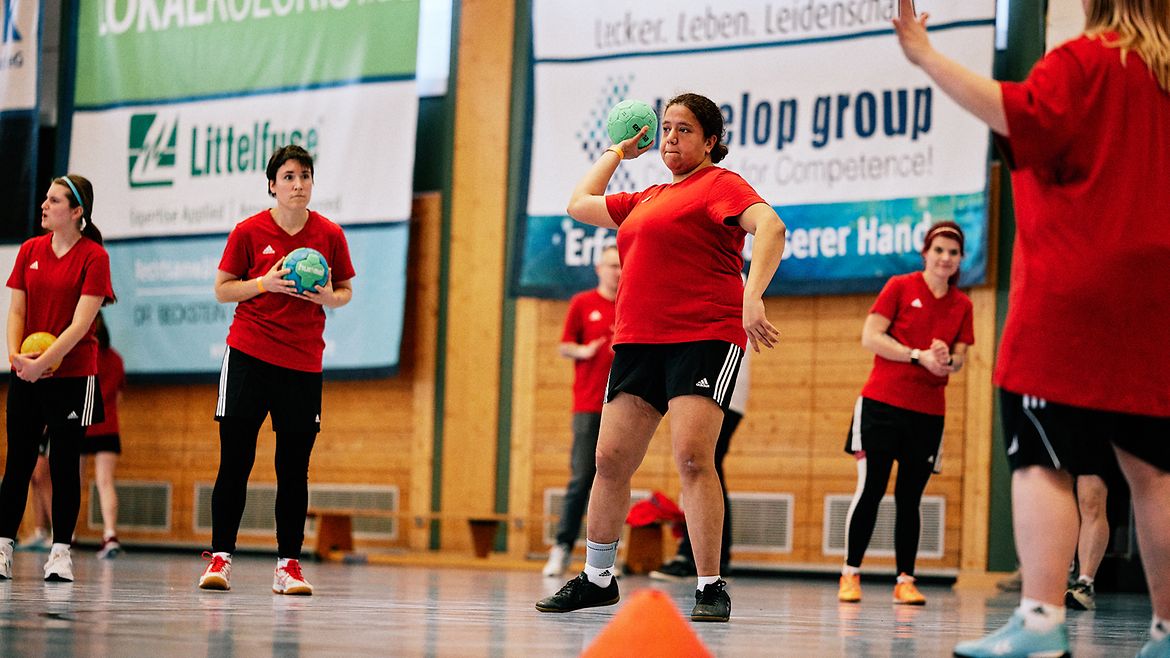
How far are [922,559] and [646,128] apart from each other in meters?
5.07

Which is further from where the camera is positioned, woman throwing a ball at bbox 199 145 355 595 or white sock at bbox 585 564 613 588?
woman throwing a ball at bbox 199 145 355 595

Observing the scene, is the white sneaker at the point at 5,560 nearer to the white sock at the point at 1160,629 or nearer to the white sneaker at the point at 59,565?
the white sneaker at the point at 59,565

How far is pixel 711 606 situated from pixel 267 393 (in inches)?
→ 78.1

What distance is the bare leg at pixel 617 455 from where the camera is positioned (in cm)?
453

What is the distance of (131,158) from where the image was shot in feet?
37.9

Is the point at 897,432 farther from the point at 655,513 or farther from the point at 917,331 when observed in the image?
the point at 655,513

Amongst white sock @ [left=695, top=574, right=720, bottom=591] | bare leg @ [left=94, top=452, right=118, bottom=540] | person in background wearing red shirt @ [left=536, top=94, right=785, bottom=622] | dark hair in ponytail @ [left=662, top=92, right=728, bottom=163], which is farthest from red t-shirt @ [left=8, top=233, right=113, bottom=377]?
bare leg @ [left=94, top=452, right=118, bottom=540]

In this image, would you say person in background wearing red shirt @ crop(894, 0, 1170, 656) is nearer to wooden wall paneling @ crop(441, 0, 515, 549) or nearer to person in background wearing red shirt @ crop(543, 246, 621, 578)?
person in background wearing red shirt @ crop(543, 246, 621, 578)

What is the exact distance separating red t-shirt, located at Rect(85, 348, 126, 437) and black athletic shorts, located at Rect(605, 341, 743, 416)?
6.12 meters

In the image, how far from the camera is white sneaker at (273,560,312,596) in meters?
5.41

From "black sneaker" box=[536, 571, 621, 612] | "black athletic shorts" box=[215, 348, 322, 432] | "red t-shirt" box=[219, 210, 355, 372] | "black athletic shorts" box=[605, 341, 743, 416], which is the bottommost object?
"black sneaker" box=[536, 571, 621, 612]

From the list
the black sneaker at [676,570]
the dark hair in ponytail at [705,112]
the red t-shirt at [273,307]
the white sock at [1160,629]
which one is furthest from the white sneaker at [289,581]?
the white sock at [1160,629]

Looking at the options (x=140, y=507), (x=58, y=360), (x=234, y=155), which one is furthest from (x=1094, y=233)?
(x=140, y=507)

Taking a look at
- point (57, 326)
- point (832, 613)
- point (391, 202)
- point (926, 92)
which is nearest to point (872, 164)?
point (926, 92)
